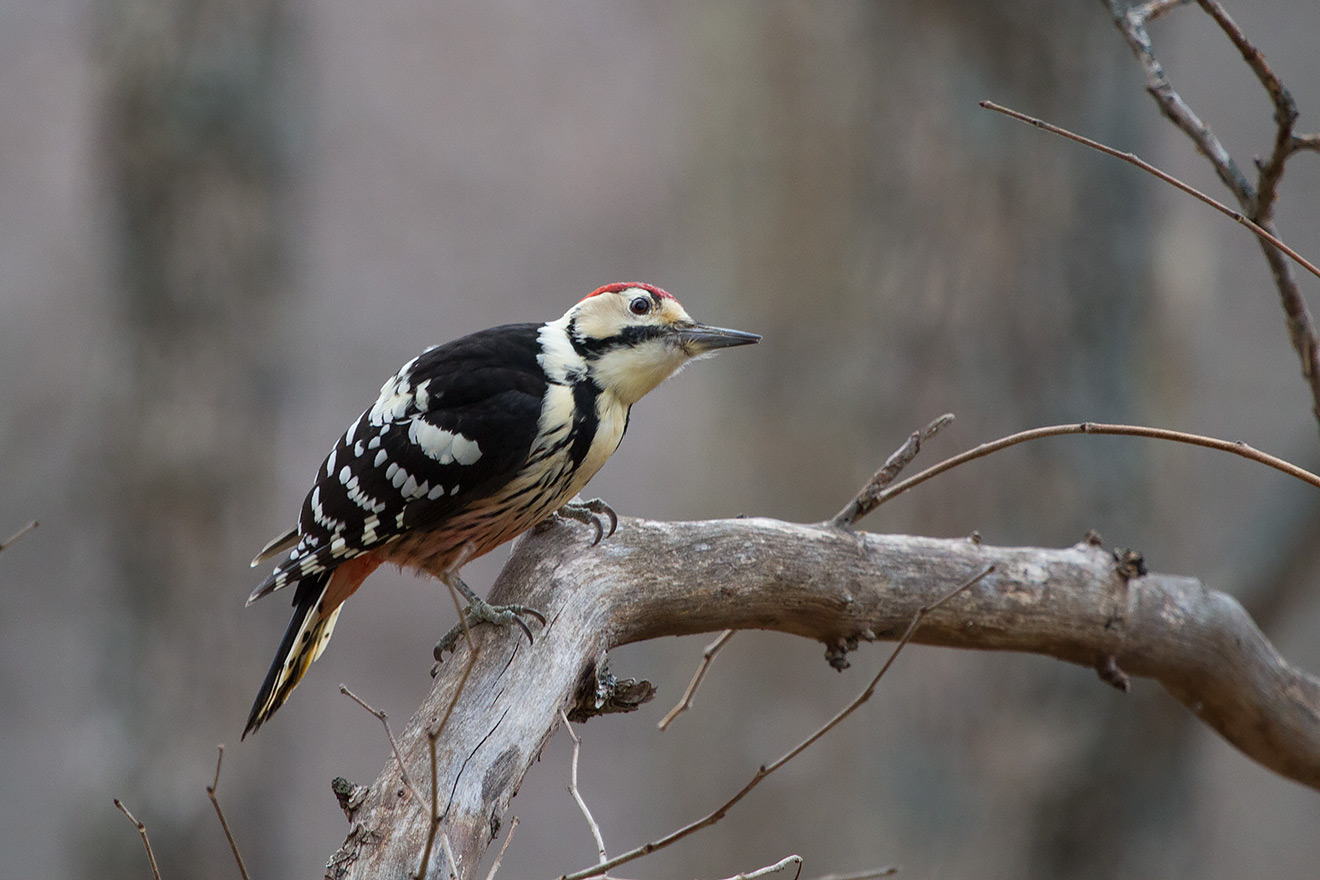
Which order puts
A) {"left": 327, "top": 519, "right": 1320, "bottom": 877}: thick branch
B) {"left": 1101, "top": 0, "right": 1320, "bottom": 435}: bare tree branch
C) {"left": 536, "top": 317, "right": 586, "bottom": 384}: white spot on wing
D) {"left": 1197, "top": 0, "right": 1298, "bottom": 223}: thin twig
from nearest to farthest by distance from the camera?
{"left": 327, "top": 519, "right": 1320, "bottom": 877}: thick branch → {"left": 1197, "top": 0, "right": 1298, "bottom": 223}: thin twig → {"left": 1101, "top": 0, "right": 1320, "bottom": 435}: bare tree branch → {"left": 536, "top": 317, "right": 586, "bottom": 384}: white spot on wing

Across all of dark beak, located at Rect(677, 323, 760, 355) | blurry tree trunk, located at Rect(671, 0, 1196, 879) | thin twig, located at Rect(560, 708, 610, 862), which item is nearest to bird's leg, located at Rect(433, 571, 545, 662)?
thin twig, located at Rect(560, 708, 610, 862)

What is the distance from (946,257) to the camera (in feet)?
12.7

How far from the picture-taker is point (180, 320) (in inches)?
144

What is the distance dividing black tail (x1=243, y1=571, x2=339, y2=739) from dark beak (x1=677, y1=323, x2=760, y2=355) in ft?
2.77

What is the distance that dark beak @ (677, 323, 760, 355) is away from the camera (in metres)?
2.20

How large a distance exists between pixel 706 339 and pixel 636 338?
0.46 ft

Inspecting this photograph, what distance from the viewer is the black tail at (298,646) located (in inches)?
81.4

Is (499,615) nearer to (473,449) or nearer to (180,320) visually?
(473,449)

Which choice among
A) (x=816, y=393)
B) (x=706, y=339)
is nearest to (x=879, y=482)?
(x=706, y=339)

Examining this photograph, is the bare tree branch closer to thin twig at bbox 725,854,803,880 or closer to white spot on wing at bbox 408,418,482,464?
thin twig at bbox 725,854,803,880

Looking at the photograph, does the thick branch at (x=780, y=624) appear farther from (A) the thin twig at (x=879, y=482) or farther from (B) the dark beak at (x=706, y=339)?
(B) the dark beak at (x=706, y=339)

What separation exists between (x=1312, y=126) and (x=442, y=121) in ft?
21.9

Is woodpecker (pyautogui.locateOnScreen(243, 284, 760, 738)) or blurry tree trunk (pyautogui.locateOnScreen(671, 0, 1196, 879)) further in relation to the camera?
blurry tree trunk (pyautogui.locateOnScreen(671, 0, 1196, 879))

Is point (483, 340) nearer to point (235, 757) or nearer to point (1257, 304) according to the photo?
point (235, 757)
